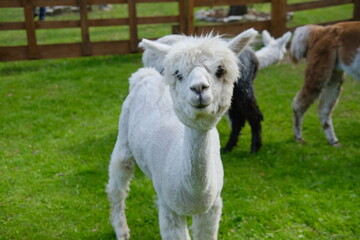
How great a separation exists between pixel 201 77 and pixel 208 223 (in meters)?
1.23

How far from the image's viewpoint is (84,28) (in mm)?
9781

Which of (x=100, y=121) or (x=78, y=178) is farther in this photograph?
(x=100, y=121)

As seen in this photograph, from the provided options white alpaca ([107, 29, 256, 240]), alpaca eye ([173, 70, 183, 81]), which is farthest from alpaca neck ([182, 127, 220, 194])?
alpaca eye ([173, 70, 183, 81])

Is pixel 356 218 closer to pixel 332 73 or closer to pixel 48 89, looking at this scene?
pixel 332 73

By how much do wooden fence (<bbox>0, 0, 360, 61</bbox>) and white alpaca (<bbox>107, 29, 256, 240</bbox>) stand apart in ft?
20.4

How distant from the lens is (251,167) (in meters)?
5.35

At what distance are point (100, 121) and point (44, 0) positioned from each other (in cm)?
410

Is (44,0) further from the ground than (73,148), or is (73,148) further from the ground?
(44,0)

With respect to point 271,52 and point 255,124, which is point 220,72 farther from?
point 271,52

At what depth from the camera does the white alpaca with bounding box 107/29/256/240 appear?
2373mm

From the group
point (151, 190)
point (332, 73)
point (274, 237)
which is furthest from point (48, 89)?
point (274, 237)

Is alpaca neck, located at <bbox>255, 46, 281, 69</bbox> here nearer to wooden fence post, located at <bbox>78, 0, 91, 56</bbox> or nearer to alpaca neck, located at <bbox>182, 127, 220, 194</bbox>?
alpaca neck, located at <bbox>182, 127, 220, 194</bbox>

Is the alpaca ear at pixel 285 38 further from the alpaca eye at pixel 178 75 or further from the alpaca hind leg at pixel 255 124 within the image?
the alpaca eye at pixel 178 75

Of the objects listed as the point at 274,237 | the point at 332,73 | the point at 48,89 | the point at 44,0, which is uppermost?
the point at 44,0
